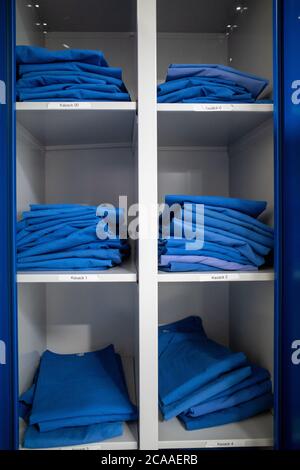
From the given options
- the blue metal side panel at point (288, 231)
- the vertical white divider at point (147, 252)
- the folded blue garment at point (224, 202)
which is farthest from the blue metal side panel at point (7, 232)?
the blue metal side panel at point (288, 231)

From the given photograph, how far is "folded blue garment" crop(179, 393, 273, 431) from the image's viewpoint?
86 cm

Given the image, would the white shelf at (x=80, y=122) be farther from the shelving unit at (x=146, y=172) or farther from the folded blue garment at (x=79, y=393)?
the folded blue garment at (x=79, y=393)

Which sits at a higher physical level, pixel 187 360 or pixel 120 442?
pixel 187 360

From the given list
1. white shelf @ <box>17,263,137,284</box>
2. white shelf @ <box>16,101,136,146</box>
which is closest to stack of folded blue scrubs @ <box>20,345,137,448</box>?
white shelf @ <box>17,263,137,284</box>

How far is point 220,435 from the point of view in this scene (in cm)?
82

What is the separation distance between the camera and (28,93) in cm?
83

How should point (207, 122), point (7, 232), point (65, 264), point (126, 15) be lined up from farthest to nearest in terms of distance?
point (126, 15), point (207, 122), point (65, 264), point (7, 232)

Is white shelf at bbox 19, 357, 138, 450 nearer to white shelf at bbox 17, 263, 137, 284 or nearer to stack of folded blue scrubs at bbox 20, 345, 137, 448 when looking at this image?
stack of folded blue scrubs at bbox 20, 345, 137, 448

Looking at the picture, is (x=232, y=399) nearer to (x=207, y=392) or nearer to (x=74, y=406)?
(x=207, y=392)

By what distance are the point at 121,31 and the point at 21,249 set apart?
3.06 ft

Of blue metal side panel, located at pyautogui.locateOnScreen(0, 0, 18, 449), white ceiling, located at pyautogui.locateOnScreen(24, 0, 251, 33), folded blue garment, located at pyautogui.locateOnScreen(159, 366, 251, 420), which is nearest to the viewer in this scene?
blue metal side panel, located at pyautogui.locateOnScreen(0, 0, 18, 449)

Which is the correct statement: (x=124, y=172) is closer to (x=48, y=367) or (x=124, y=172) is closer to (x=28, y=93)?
(x=28, y=93)

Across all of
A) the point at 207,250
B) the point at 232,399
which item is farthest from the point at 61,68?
the point at 232,399

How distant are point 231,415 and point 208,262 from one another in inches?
17.1
